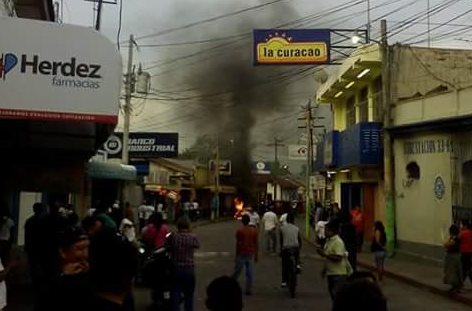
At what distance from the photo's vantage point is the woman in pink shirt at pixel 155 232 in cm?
1238

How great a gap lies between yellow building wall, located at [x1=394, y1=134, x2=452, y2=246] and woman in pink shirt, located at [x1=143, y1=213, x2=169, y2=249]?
9.08 meters

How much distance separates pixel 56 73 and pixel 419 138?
1449cm

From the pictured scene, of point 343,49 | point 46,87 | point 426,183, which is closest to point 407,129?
point 426,183

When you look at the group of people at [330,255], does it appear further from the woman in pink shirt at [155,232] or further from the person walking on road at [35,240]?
the person walking on road at [35,240]

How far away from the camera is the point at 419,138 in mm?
20688

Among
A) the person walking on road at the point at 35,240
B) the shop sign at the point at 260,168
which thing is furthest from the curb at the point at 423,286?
the shop sign at the point at 260,168

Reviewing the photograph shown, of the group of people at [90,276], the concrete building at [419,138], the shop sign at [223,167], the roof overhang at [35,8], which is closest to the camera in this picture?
the group of people at [90,276]

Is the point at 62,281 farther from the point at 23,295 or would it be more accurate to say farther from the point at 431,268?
the point at 431,268

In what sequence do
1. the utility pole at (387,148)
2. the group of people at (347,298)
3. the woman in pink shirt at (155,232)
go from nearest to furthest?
the group of people at (347,298) → the woman in pink shirt at (155,232) → the utility pole at (387,148)

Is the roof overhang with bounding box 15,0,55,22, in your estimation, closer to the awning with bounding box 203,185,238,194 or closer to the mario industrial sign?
the mario industrial sign

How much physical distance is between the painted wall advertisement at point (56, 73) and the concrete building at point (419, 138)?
1172cm

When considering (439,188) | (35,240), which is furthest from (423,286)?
(35,240)

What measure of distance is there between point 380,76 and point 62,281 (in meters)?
22.2

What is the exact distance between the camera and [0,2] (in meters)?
12.2
